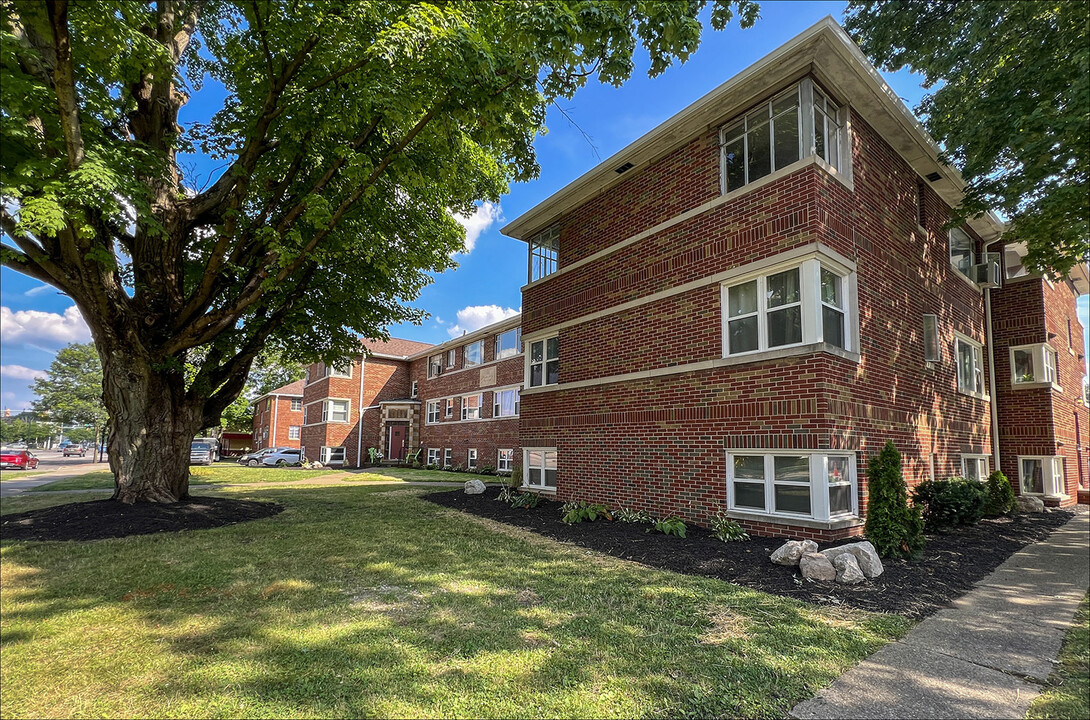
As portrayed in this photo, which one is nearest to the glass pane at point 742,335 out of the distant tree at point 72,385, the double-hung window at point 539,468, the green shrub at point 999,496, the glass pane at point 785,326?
the glass pane at point 785,326

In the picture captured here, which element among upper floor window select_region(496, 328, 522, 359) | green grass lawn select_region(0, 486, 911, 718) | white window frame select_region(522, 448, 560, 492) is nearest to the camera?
green grass lawn select_region(0, 486, 911, 718)

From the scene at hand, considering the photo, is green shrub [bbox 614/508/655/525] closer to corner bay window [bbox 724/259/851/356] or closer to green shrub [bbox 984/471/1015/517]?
corner bay window [bbox 724/259/851/356]

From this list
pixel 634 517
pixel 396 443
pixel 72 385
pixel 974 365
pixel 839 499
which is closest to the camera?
pixel 839 499

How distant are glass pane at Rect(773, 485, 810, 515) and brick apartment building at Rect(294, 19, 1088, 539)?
33 mm

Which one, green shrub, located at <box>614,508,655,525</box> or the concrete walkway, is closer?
the concrete walkway

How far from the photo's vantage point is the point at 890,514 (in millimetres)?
7051

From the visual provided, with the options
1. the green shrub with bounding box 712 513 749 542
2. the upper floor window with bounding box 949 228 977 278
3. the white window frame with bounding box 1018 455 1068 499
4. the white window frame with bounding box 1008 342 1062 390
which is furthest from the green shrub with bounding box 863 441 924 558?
the white window frame with bounding box 1008 342 1062 390

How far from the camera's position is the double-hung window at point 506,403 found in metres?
23.0

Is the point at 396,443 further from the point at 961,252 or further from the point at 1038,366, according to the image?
the point at 1038,366

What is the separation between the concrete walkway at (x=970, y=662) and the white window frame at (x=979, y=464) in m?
5.95

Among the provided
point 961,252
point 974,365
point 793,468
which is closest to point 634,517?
point 793,468

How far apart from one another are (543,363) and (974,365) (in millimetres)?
11170

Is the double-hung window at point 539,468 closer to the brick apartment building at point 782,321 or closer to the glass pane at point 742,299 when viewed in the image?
the brick apartment building at point 782,321

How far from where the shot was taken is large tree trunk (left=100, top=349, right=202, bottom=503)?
31.0 feet
